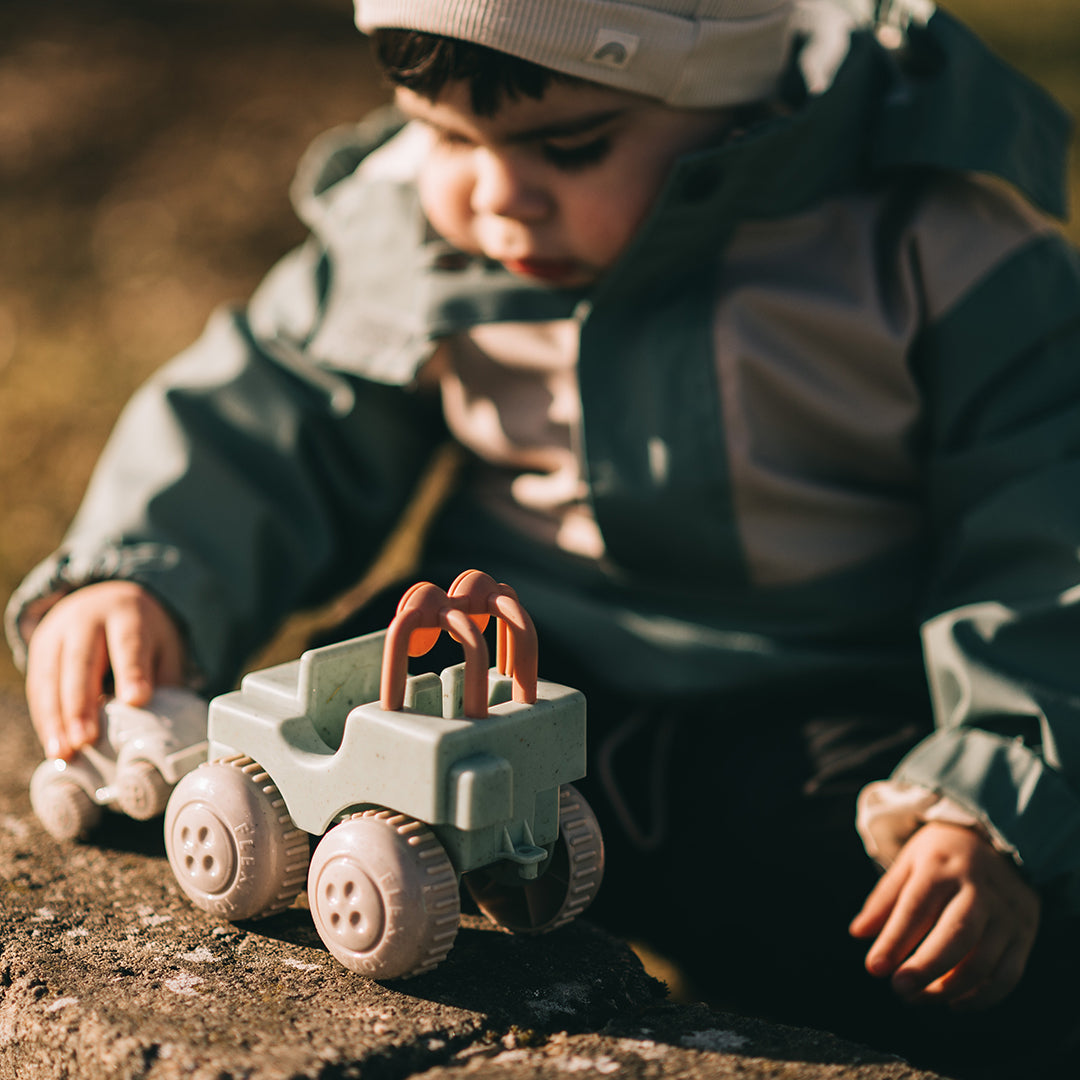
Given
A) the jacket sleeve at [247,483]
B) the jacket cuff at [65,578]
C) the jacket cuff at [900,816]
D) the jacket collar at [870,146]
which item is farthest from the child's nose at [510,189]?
the jacket cuff at [900,816]

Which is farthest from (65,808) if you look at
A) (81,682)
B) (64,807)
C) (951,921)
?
(951,921)

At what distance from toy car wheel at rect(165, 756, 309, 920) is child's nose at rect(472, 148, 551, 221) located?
0.54 metres

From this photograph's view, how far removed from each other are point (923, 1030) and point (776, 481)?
0.52 m

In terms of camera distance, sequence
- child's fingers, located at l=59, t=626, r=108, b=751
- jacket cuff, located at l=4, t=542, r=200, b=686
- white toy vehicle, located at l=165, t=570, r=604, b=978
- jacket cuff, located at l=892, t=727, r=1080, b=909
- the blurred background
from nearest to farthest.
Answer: white toy vehicle, located at l=165, t=570, r=604, b=978 → jacket cuff, located at l=892, t=727, r=1080, b=909 → child's fingers, located at l=59, t=626, r=108, b=751 → jacket cuff, located at l=4, t=542, r=200, b=686 → the blurred background

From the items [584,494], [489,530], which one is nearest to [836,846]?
[584,494]

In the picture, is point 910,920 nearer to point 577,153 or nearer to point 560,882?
point 560,882

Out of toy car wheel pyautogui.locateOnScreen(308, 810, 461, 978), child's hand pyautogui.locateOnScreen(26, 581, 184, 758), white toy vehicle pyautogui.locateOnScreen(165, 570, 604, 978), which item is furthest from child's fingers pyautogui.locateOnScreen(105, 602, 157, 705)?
toy car wheel pyautogui.locateOnScreen(308, 810, 461, 978)

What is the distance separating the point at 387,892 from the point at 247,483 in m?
0.72

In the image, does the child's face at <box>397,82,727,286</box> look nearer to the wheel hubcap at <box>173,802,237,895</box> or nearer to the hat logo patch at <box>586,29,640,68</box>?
the hat logo patch at <box>586,29,640,68</box>

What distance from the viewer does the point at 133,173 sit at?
12.6 feet

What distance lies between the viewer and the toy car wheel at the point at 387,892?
0.89 metres

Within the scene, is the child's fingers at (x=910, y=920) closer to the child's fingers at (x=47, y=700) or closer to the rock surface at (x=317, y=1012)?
the rock surface at (x=317, y=1012)

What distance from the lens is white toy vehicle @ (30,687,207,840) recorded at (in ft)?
3.74

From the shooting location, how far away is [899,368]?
52.4 inches
